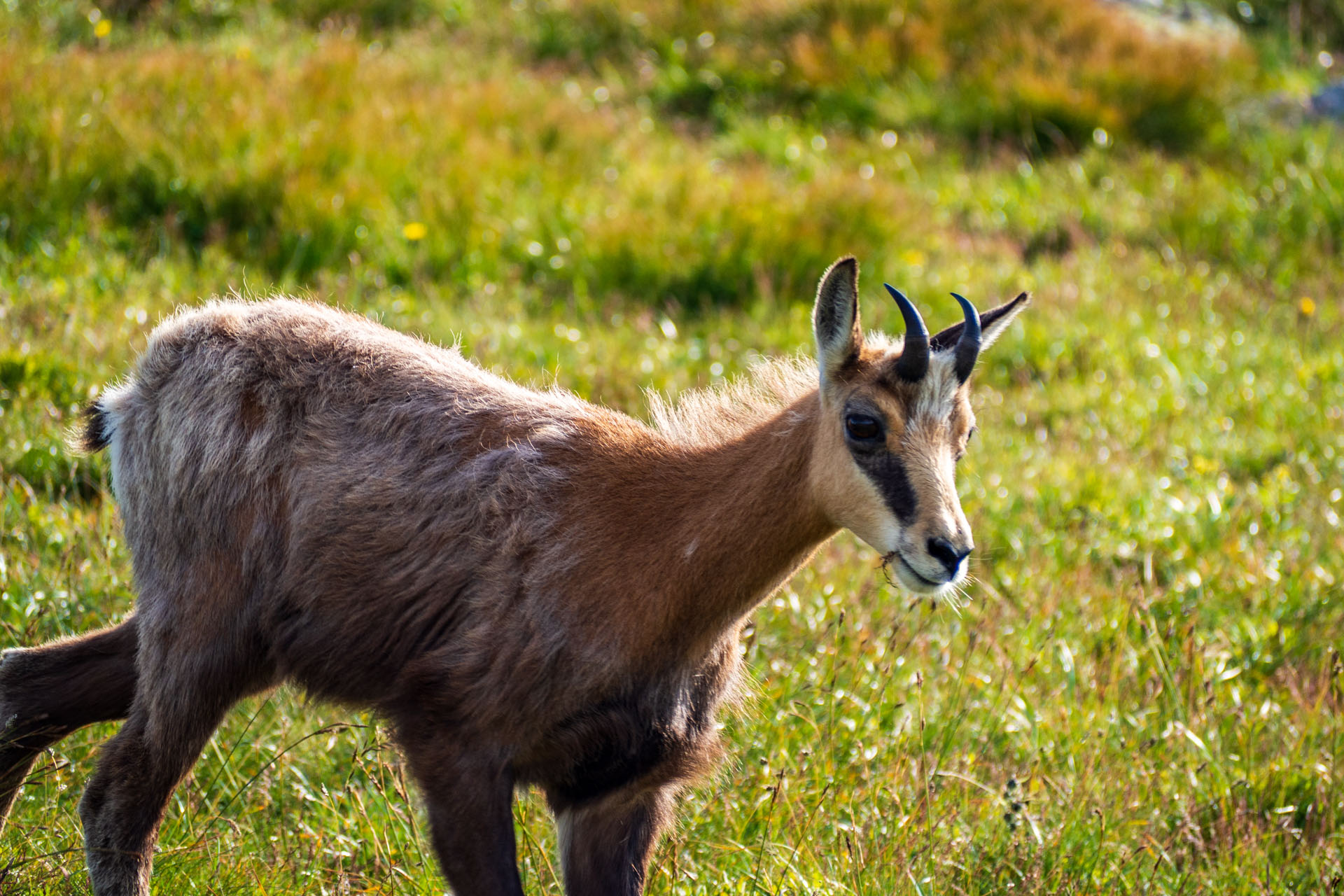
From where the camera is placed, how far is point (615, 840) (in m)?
4.19

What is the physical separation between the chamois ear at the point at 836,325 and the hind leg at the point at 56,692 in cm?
241

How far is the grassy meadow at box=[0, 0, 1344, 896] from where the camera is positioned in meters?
4.75

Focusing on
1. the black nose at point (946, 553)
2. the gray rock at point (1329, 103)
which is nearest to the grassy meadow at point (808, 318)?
the gray rock at point (1329, 103)

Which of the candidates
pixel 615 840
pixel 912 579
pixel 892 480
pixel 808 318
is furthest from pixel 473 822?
pixel 808 318

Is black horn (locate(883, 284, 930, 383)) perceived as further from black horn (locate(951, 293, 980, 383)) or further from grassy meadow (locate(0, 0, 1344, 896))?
grassy meadow (locate(0, 0, 1344, 896))

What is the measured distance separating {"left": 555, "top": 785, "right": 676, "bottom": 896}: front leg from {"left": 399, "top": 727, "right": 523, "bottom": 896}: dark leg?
417 millimetres

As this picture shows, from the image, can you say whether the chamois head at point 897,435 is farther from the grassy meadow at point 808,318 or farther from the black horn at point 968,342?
the grassy meadow at point 808,318

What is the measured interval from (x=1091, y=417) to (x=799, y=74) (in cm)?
614

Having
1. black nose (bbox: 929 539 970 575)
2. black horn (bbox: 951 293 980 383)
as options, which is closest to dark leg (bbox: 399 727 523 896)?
black nose (bbox: 929 539 970 575)

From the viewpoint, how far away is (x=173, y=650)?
410 centimetres

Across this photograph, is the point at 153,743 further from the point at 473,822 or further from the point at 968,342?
the point at 968,342

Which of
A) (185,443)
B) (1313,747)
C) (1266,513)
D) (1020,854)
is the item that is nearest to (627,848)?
(1020,854)

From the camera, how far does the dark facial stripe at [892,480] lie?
3605mm

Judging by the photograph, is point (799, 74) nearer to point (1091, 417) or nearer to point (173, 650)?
point (1091, 417)
